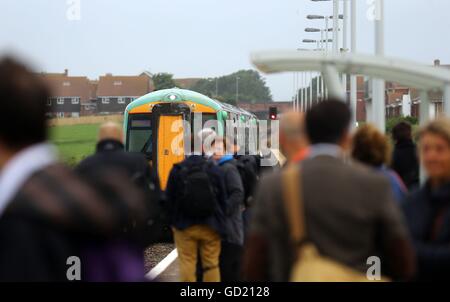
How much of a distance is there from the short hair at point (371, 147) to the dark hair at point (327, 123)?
200 cm

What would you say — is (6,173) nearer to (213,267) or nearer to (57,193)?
(57,193)

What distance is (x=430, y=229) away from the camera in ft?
15.8

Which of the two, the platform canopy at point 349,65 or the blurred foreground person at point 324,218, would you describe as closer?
the blurred foreground person at point 324,218

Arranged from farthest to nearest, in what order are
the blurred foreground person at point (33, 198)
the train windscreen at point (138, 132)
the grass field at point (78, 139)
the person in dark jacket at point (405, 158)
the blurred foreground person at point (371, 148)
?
the grass field at point (78, 139)
the train windscreen at point (138, 132)
the person in dark jacket at point (405, 158)
the blurred foreground person at point (371, 148)
the blurred foreground person at point (33, 198)

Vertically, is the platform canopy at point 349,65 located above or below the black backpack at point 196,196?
above

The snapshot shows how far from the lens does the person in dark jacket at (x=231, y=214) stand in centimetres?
942

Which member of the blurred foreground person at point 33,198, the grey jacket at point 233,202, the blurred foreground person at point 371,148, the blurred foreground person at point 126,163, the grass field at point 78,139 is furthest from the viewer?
the grass field at point 78,139

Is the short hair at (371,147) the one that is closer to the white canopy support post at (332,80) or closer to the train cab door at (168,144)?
the white canopy support post at (332,80)

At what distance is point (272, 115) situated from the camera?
30.0 metres

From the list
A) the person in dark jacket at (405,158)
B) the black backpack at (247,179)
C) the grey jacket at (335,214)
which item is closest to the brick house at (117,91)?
the black backpack at (247,179)

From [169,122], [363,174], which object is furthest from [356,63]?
[169,122]

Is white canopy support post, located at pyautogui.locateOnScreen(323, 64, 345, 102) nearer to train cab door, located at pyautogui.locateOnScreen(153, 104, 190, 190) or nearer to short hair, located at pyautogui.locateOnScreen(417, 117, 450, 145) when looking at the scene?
short hair, located at pyautogui.locateOnScreen(417, 117, 450, 145)

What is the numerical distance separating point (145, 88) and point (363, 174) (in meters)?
133
